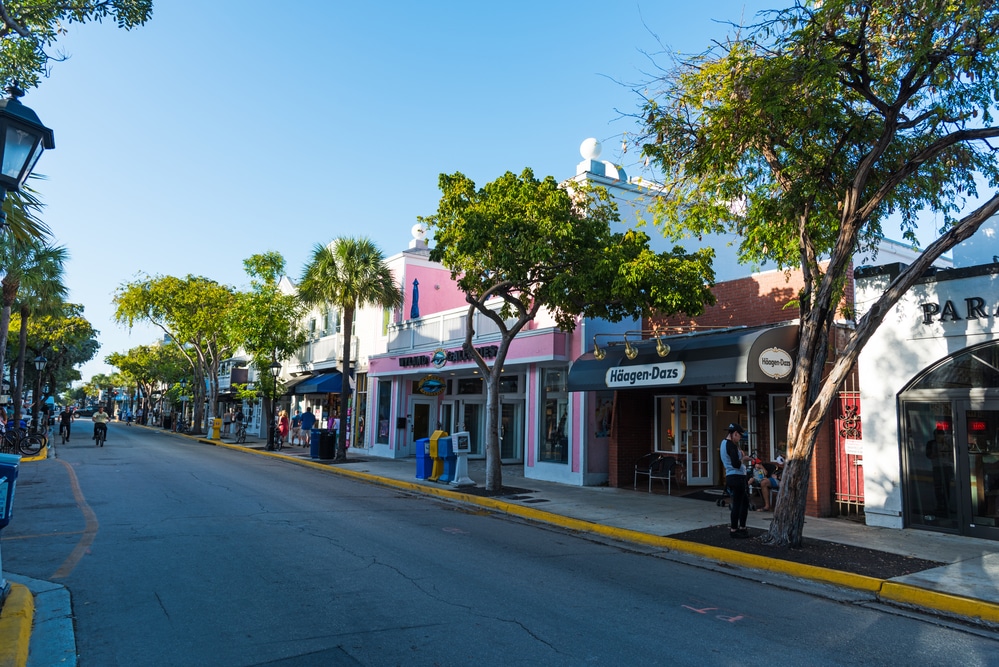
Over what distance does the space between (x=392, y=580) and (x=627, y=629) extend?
2583 mm

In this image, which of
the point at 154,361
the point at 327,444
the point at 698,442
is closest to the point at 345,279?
the point at 327,444

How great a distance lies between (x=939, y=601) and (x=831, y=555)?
1.96 metres

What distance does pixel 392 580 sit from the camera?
22.7 feet

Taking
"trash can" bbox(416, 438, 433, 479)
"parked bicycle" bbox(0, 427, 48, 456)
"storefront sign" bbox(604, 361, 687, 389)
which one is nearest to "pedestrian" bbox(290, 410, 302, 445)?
"parked bicycle" bbox(0, 427, 48, 456)

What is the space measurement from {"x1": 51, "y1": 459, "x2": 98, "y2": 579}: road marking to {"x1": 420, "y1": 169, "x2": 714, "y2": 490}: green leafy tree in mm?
7809

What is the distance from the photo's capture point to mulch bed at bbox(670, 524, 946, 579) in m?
8.12

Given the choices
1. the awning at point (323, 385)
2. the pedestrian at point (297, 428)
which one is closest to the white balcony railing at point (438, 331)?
the awning at point (323, 385)

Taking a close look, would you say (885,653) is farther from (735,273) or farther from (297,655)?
(735,273)

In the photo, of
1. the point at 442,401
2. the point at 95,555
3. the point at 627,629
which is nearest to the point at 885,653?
the point at 627,629

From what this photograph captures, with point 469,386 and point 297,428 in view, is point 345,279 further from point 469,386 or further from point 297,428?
point 297,428

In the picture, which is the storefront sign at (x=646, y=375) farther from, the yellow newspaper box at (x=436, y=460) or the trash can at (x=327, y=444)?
the trash can at (x=327, y=444)

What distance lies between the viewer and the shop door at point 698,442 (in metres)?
16.4

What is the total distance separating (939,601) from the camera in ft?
22.7

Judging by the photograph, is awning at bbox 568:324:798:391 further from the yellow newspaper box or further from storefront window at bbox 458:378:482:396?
storefront window at bbox 458:378:482:396
